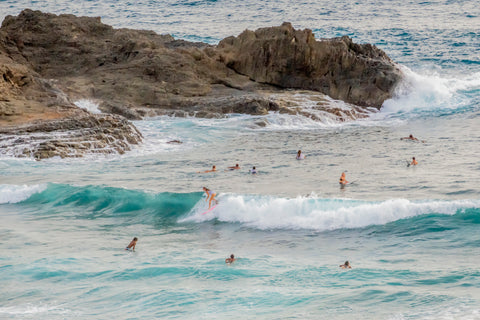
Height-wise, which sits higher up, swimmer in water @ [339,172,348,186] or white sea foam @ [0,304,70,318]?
white sea foam @ [0,304,70,318]

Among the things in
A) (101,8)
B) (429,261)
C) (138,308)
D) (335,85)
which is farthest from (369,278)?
(101,8)

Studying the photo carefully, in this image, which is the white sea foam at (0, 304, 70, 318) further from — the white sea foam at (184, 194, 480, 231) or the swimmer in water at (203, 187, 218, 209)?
the swimmer in water at (203, 187, 218, 209)

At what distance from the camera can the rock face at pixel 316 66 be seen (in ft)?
104

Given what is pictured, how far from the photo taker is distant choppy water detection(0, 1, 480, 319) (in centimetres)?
1069

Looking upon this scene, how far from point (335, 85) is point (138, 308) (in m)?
22.5

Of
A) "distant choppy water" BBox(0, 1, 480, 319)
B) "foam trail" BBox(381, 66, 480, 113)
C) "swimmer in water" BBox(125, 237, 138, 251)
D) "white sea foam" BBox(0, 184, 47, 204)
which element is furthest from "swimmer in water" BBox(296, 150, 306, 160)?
"foam trail" BBox(381, 66, 480, 113)

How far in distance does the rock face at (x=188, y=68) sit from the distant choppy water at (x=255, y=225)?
5.67 feet

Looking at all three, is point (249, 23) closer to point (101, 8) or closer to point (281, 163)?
point (101, 8)

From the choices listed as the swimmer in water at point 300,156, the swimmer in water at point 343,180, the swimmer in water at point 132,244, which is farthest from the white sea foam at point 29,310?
the swimmer in water at point 300,156

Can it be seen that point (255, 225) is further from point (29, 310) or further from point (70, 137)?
point (70, 137)

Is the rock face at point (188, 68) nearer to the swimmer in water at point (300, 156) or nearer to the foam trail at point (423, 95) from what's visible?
the foam trail at point (423, 95)

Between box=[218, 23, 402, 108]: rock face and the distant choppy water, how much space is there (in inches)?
88.3

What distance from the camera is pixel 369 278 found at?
37.0 ft

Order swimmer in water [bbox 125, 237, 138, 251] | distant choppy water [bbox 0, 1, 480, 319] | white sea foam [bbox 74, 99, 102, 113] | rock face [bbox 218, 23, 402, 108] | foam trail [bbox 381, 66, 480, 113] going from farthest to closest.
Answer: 1. foam trail [bbox 381, 66, 480, 113]
2. rock face [bbox 218, 23, 402, 108]
3. white sea foam [bbox 74, 99, 102, 113]
4. swimmer in water [bbox 125, 237, 138, 251]
5. distant choppy water [bbox 0, 1, 480, 319]
